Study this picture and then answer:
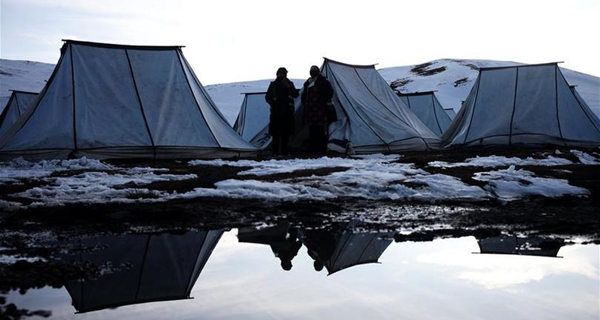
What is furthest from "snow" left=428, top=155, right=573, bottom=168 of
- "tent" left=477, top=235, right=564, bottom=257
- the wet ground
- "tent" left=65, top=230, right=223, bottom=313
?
"tent" left=65, top=230, right=223, bottom=313

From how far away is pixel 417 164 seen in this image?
780cm

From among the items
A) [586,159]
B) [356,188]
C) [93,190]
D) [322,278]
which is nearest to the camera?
[322,278]

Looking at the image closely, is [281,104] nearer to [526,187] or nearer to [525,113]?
[525,113]

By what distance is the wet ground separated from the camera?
2.23 m

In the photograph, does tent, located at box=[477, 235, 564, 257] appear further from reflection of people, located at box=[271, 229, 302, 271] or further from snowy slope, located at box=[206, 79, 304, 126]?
snowy slope, located at box=[206, 79, 304, 126]

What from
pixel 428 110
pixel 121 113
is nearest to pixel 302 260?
pixel 121 113

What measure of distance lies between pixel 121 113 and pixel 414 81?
53.0 m

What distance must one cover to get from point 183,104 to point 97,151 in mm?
1638

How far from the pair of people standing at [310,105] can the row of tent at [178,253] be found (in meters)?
7.34

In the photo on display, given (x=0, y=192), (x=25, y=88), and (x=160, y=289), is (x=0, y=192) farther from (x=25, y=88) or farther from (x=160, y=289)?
(x=25, y=88)

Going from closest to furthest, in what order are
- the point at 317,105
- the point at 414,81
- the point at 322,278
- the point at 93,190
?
the point at 322,278 → the point at 93,190 → the point at 317,105 → the point at 414,81

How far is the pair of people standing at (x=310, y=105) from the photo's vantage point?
11.1 m

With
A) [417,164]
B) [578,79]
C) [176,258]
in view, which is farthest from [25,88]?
[176,258]

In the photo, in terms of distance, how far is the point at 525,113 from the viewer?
44.8 ft
